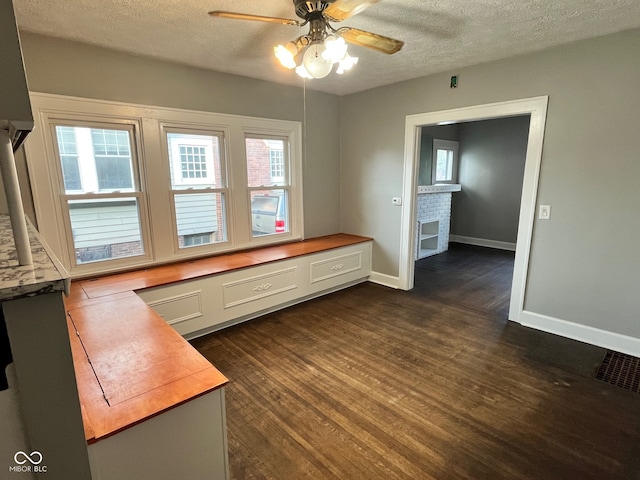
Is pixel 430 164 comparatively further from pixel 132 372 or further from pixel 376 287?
pixel 132 372

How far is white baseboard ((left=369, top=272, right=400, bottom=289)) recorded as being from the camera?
13.9ft

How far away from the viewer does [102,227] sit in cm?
286

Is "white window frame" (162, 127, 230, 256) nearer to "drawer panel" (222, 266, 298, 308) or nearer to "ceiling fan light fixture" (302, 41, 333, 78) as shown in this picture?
"drawer panel" (222, 266, 298, 308)

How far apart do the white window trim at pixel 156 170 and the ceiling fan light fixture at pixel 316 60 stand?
183cm

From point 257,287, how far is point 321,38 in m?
2.28

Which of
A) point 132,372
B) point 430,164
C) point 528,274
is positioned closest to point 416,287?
point 528,274

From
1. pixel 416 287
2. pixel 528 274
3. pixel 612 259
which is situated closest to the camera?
pixel 612 259

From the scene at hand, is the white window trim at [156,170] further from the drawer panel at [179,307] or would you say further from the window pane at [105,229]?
the drawer panel at [179,307]

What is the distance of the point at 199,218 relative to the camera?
342cm

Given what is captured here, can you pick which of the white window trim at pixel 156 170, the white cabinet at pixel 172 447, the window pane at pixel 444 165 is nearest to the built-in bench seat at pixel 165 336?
the white cabinet at pixel 172 447

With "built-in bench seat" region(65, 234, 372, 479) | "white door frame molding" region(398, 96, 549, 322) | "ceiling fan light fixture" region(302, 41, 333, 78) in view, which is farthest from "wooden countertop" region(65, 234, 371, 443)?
"white door frame molding" region(398, 96, 549, 322)

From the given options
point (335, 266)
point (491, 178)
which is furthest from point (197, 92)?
point (491, 178)

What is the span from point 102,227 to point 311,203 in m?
2.37

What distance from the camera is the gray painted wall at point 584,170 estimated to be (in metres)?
2.49
